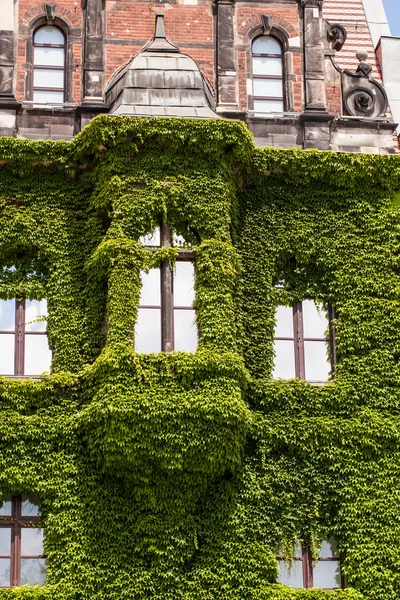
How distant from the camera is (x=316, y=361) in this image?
2773 centimetres

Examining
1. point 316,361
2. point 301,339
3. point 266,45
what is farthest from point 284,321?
point 266,45

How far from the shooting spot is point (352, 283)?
28.0 meters

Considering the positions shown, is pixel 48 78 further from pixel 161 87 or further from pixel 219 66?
pixel 219 66

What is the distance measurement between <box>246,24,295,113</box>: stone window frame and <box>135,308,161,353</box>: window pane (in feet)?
16.5

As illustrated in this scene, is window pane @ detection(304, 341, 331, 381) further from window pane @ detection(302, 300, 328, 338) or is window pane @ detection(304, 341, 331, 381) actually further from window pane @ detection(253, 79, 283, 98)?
window pane @ detection(253, 79, 283, 98)

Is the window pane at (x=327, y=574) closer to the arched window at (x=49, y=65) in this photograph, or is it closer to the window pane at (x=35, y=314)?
the window pane at (x=35, y=314)

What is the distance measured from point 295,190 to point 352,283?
→ 2.19 metres

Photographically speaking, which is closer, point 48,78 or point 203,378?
point 203,378

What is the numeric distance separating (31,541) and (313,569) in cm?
508

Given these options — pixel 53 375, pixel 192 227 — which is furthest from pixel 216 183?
pixel 53 375

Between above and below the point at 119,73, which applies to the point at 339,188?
below

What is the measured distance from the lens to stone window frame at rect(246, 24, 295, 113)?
2906 cm

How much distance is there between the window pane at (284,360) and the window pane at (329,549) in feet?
10.4

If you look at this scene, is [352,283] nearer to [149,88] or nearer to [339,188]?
[339,188]
